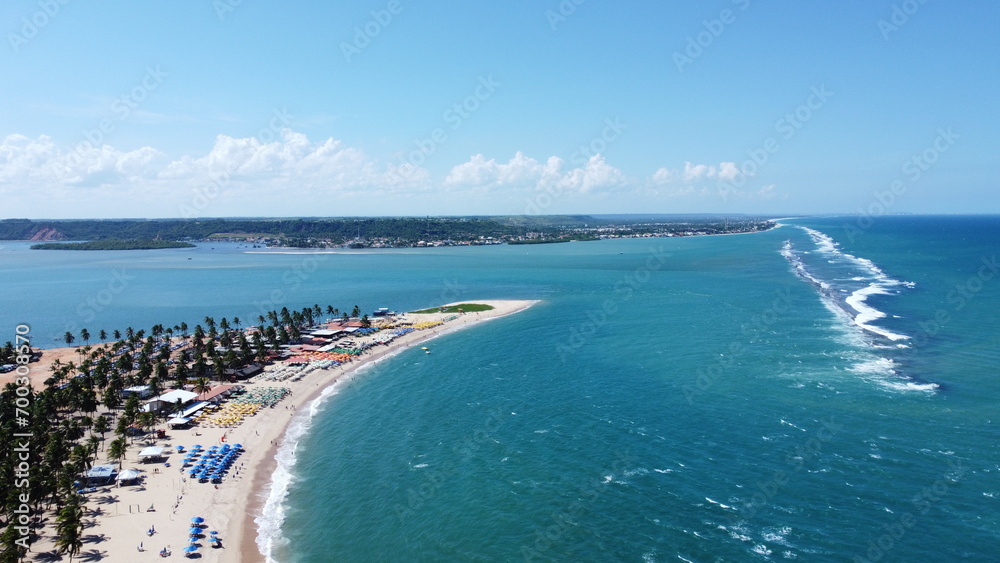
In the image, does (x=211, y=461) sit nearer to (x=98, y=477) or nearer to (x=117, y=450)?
(x=117, y=450)

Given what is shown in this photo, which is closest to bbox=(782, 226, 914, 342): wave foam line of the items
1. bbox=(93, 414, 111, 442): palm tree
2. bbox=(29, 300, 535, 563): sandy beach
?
bbox=(29, 300, 535, 563): sandy beach

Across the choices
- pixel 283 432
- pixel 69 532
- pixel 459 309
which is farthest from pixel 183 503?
pixel 459 309

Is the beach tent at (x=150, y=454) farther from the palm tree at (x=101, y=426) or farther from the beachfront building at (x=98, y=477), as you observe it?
the palm tree at (x=101, y=426)

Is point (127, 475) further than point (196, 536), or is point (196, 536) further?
point (127, 475)

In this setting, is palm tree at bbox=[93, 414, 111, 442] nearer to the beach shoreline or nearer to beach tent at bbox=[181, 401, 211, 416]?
beach tent at bbox=[181, 401, 211, 416]

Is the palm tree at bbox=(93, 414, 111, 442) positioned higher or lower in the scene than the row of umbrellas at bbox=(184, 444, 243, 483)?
higher

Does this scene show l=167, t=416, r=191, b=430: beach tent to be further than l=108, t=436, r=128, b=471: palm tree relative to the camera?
Yes
